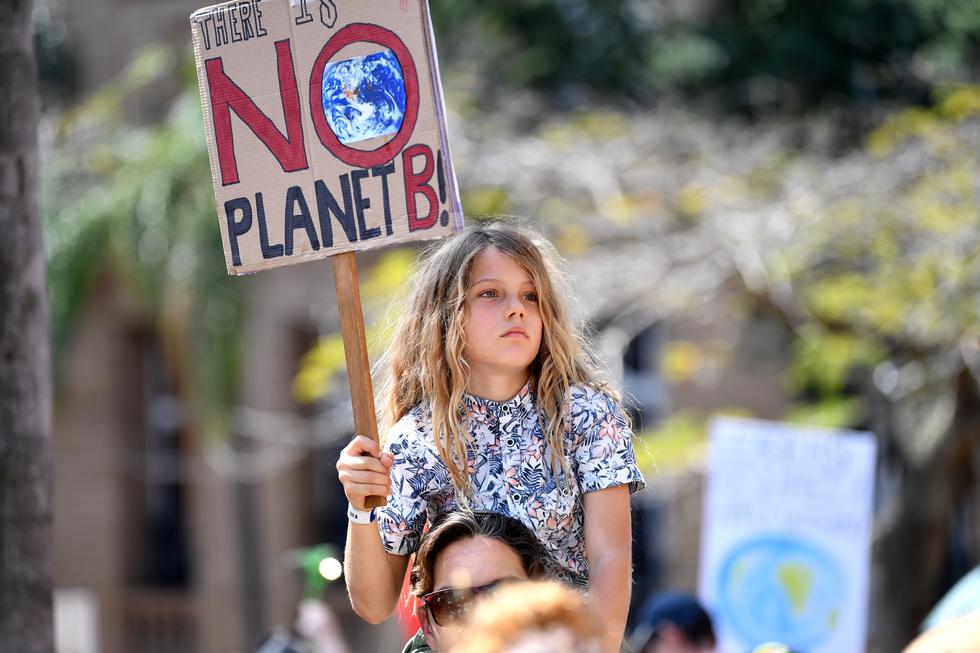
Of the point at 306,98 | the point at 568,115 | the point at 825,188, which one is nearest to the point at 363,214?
the point at 306,98

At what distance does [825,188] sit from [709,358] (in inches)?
63.3

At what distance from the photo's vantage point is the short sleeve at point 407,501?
109 inches

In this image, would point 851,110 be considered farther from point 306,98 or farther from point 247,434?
point 306,98

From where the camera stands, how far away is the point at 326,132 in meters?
2.91

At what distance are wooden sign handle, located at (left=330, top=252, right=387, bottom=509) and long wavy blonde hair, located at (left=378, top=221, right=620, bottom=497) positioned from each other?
0.48 feet

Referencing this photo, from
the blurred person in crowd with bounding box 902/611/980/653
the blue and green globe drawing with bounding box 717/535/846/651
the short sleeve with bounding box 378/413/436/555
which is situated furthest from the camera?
the blue and green globe drawing with bounding box 717/535/846/651

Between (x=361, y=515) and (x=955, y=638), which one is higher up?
(x=361, y=515)

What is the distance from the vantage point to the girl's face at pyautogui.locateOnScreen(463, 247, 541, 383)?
9.17ft

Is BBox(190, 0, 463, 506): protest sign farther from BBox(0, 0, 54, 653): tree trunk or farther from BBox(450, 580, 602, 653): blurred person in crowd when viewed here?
BBox(450, 580, 602, 653): blurred person in crowd

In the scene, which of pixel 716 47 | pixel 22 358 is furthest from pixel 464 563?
pixel 716 47

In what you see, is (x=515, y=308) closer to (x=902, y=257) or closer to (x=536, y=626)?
(x=536, y=626)

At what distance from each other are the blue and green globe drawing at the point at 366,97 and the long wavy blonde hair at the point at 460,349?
1.01 ft

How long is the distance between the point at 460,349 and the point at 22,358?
4.07 ft

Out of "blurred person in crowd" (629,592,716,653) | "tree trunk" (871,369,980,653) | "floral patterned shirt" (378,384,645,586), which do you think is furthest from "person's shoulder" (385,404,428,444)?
"tree trunk" (871,369,980,653)
